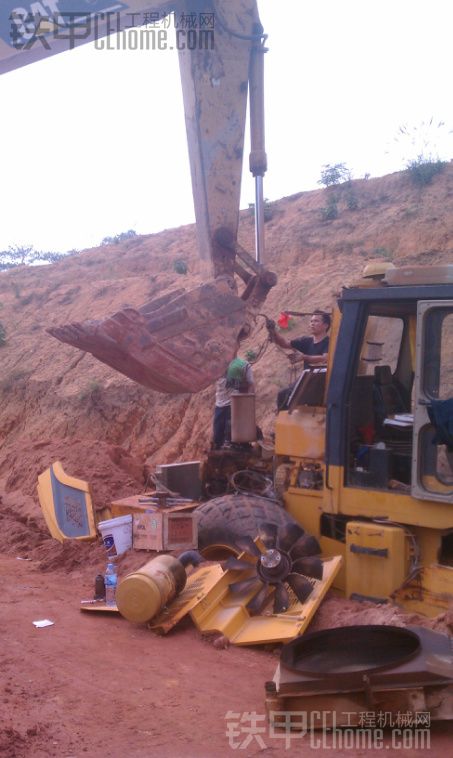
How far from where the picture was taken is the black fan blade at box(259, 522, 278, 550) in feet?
18.2

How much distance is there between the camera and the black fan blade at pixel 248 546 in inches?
216

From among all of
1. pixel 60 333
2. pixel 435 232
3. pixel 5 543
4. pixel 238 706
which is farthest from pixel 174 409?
pixel 238 706

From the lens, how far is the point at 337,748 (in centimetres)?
371

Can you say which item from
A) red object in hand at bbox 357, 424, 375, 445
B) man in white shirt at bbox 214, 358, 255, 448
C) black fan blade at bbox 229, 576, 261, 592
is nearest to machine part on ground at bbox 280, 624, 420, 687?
black fan blade at bbox 229, 576, 261, 592

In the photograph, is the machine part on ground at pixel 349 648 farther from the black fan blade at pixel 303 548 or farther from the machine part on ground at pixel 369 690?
the black fan blade at pixel 303 548

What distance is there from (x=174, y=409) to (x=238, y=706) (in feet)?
28.2

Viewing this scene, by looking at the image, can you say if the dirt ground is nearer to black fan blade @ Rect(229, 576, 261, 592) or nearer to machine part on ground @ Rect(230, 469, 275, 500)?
black fan blade @ Rect(229, 576, 261, 592)

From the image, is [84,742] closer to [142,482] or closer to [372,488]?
[372,488]

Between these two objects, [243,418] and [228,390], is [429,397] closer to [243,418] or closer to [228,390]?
[243,418]

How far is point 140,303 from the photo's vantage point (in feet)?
55.6

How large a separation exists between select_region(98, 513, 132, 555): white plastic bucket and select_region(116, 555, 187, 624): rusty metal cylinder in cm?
124

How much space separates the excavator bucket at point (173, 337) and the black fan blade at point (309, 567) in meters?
1.57

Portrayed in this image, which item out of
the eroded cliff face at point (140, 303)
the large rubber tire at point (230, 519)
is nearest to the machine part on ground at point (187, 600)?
the large rubber tire at point (230, 519)

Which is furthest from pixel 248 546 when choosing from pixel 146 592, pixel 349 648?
pixel 349 648
